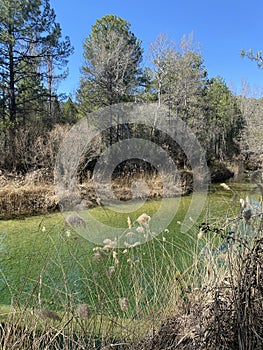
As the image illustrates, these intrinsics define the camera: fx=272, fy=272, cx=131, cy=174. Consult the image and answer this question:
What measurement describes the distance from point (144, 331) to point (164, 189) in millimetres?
7801

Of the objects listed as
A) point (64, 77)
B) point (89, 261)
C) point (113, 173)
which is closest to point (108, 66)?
point (64, 77)

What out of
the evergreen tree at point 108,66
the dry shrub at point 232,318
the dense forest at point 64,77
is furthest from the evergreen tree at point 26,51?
the dry shrub at point 232,318

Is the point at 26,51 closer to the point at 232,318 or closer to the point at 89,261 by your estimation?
the point at 89,261

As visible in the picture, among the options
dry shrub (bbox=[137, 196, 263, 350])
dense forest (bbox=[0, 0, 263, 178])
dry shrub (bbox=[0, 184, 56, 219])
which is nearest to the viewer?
dry shrub (bbox=[137, 196, 263, 350])

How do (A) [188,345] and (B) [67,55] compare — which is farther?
(B) [67,55]

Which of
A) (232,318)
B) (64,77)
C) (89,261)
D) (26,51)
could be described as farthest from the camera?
(64,77)

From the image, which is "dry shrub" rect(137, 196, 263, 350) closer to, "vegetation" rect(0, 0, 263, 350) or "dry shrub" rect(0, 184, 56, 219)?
"vegetation" rect(0, 0, 263, 350)

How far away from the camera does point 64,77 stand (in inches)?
447

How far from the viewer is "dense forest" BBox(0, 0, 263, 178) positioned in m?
9.40

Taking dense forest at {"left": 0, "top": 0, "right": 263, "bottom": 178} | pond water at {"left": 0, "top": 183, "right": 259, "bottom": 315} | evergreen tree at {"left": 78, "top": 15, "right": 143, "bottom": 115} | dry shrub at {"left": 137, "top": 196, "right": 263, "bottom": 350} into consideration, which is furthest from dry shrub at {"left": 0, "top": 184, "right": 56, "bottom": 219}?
dry shrub at {"left": 137, "top": 196, "right": 263, "bottom": 350}

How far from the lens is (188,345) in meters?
1.38

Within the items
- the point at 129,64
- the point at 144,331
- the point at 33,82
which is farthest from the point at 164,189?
the point at 144,331

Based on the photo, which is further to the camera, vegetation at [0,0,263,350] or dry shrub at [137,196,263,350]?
vegetation at [0,0,263,350]

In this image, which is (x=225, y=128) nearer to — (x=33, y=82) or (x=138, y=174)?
(x=138, y=174)
